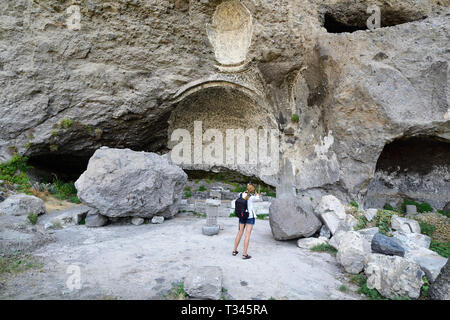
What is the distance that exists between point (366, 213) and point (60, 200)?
7478mm

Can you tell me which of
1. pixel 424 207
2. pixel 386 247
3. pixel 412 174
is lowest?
pixel 424 207

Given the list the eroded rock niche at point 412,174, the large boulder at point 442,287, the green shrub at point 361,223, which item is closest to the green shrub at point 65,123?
the green shrub at point 361,223

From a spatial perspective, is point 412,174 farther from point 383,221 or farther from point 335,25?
point 335,25

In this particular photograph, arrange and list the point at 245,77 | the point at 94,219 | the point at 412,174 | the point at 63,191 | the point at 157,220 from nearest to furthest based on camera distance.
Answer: the point at 94,219
the point at 157,220
the point at 63,191
the point at 245,77
the point at 412,174

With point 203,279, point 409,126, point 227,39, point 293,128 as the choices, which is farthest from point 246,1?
point 203,279

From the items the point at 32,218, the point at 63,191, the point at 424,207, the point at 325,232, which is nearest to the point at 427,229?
the point at 424,207

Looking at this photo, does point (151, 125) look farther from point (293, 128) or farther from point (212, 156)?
point (293, 128)

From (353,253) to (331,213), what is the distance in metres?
1.45

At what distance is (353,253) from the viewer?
3355 millimetres

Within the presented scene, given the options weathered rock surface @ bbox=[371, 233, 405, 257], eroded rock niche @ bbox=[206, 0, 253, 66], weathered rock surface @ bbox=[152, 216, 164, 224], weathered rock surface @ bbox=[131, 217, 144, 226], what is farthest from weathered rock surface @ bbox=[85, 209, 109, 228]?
eroded rock niche @ bbox=[206, 0, 253, 66]

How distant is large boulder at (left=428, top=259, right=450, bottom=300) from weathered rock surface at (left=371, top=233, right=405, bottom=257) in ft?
2.10

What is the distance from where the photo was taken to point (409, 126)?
6.27m

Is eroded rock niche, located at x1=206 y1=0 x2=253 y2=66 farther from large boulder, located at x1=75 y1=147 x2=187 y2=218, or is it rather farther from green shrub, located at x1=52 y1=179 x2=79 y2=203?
green shrub, located at x1=52 y1=179 x2=79 y2=203

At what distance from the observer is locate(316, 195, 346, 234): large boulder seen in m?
4.58
